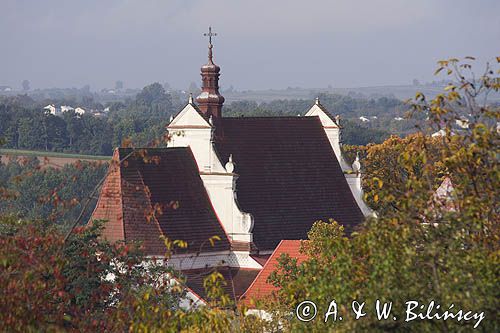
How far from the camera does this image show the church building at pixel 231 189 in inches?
1491

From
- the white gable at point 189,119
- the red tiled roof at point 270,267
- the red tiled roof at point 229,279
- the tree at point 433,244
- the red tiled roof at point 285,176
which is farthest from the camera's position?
the red tiled roof at point 285,176

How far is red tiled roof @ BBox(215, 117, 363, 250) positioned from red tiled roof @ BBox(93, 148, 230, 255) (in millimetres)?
1184

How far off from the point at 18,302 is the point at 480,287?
5.75 meters

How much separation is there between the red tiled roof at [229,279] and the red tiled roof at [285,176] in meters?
1.17

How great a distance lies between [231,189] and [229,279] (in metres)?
3.07

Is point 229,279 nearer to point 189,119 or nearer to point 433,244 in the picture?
point 189,119

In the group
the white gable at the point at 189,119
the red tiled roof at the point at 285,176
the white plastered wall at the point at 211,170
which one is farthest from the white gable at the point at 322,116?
the white gable at the point at 189,119

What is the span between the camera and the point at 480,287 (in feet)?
52.7

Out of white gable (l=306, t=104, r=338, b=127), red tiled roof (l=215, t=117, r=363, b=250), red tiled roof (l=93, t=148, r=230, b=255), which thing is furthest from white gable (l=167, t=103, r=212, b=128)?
white gable (l=306, t=104, r=338, b=127)

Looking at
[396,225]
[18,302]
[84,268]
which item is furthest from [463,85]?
[84,268]

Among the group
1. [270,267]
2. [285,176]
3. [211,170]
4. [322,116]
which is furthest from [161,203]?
[322,116]

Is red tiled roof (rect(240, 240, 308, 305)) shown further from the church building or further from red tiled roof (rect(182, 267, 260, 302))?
red tiled roof (rect(182, 267, 260, 302))

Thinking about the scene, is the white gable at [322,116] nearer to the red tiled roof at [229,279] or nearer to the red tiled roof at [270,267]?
the red tiled roof at [229,279]

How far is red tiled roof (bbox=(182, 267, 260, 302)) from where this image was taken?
3666cm
